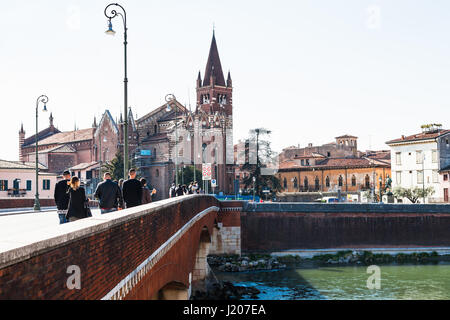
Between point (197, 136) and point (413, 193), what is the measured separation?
32980 mm

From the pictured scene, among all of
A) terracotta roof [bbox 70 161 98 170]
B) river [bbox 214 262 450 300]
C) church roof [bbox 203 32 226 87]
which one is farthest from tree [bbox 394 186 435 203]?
terracotta roof [bbox 70 161 98 170]

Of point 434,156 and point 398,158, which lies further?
point 398,158

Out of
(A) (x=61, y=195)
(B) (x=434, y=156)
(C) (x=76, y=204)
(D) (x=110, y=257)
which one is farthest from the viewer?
(B) (x=434, y=156)

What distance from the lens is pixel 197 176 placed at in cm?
7562

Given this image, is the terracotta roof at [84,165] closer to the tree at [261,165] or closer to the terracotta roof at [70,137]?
the terracotta roof at [70,137]

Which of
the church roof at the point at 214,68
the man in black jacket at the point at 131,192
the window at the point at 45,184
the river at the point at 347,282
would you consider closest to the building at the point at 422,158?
the river at the point at 347,282

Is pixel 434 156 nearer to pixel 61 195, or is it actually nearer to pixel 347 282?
pixel 347 282

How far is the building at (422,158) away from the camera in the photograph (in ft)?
195

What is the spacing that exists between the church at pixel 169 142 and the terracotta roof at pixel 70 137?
244 millimetres

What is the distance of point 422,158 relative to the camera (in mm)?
61375

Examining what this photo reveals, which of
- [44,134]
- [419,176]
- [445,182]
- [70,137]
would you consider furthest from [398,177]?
[44,134]

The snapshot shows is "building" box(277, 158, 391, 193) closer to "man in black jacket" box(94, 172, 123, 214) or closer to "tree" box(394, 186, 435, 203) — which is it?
"tree" box(394, 186, 435, 203)

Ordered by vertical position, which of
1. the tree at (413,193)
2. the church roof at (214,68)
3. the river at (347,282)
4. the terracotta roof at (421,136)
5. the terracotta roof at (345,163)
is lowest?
the river at (347,282)
